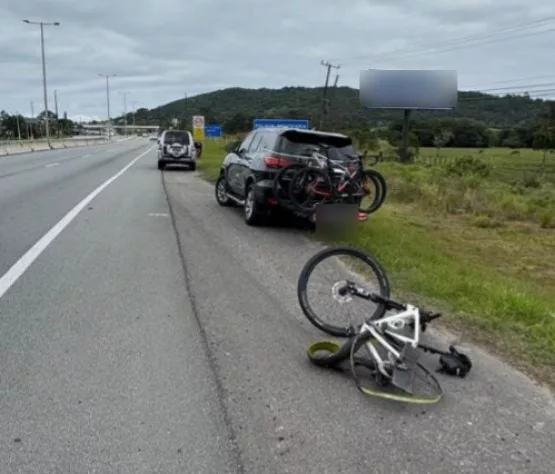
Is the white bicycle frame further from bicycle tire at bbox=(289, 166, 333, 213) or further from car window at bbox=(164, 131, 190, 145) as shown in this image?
car window at bbox=(164, 131, 190, 145)

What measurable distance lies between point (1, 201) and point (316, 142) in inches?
305

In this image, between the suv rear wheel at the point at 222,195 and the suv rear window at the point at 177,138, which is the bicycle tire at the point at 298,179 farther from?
the suv rear window at the point at 177,138

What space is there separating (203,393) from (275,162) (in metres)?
6.76

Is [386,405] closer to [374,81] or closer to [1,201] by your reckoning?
[1,201]

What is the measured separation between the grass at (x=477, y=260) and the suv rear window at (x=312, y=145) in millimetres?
1355

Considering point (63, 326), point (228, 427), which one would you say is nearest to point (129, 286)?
point (63, 326)

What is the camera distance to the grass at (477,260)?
17.5 ft

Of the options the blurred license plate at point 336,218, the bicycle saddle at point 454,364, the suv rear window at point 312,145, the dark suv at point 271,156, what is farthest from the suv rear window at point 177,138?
the bicycle saddle at point 454,364

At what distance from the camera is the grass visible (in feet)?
17.5

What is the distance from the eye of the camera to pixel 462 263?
927 centimetres

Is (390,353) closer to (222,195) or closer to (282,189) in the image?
(282,189)

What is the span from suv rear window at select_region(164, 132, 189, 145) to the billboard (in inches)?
653

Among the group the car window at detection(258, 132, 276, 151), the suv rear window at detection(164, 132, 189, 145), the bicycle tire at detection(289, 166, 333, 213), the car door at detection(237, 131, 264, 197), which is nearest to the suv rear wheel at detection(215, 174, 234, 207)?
the car door at detection(237, 131, 264, 197)

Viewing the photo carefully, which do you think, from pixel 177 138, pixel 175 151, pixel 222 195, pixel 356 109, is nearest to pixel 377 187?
pixel 222 195
